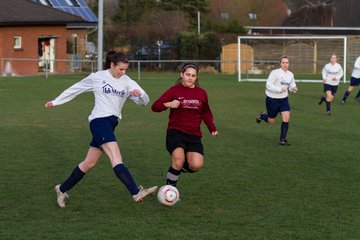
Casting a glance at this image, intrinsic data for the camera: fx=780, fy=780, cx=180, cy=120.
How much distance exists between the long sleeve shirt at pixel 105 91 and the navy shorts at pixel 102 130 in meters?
0.06

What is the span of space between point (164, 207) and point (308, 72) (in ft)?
116

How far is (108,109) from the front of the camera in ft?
28.6

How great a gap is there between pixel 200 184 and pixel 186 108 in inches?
66.3

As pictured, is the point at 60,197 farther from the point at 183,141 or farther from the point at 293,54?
the point at 293,54

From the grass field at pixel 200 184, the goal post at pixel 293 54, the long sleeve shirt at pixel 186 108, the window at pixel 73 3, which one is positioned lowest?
the grass field at pixel 200 184

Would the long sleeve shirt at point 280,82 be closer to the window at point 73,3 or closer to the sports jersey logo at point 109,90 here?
the sports jersey logo at point 109,90

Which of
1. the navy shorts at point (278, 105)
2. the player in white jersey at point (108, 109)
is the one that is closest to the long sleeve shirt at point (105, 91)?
the player in white jersey at point (108, 109)

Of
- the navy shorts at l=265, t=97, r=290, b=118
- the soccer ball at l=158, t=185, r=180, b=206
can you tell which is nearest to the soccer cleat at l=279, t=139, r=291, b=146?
the navy shorts at l=265, t=97, r=290, b=118

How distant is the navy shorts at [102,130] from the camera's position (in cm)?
855

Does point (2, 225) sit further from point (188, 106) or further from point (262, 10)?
point (262, 10)

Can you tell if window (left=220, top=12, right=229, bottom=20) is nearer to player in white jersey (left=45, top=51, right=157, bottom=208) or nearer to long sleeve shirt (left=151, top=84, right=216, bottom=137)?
long sleeve shirt (left=151, top=84, right=216, bottom=137)

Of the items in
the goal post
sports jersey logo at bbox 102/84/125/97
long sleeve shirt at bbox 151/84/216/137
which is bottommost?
long sleeve shirt at bbox 151/84/216/137

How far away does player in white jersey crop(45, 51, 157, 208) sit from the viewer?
28.0ft

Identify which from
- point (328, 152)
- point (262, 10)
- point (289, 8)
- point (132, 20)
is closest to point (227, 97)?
point (328, 152)
